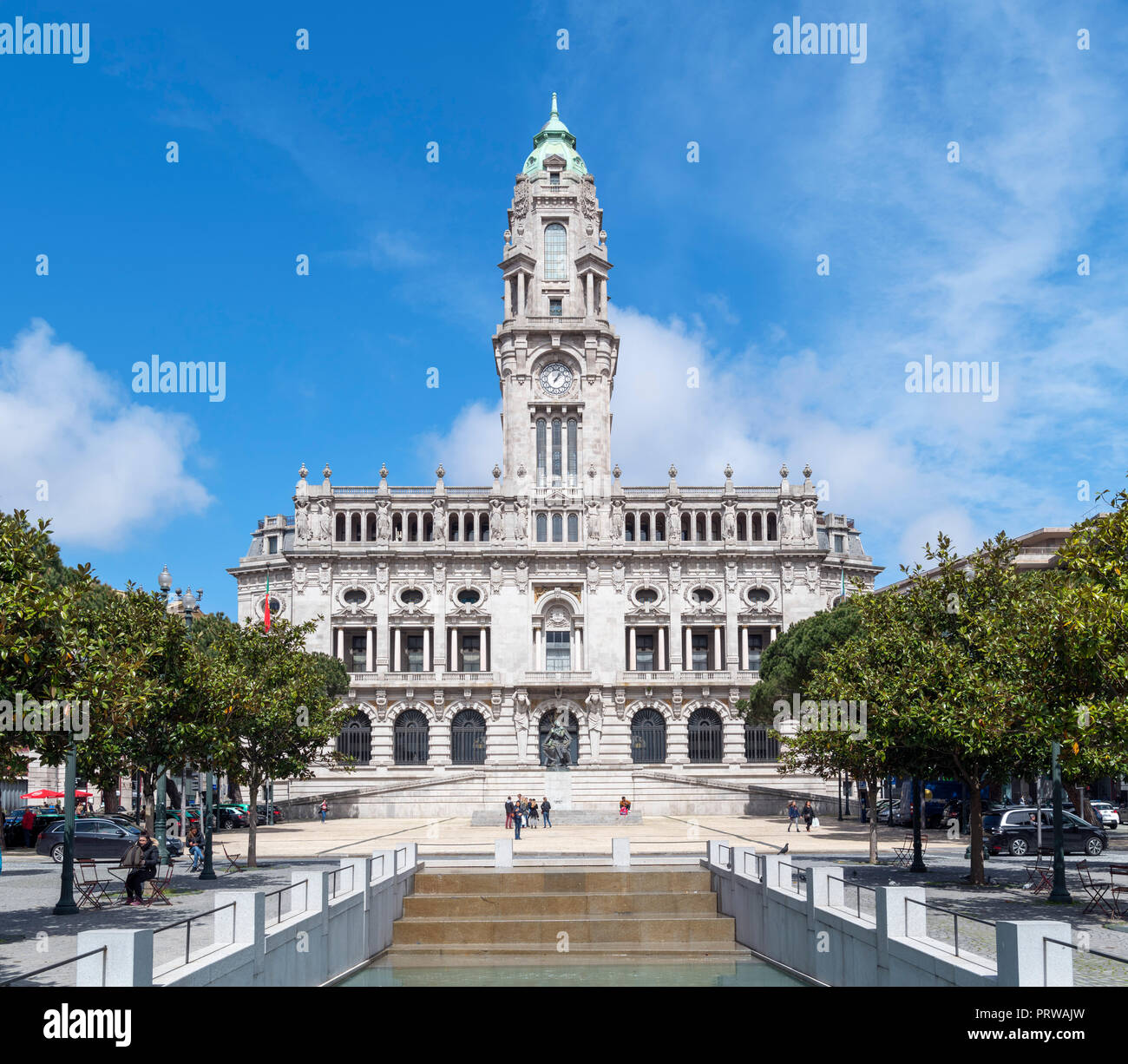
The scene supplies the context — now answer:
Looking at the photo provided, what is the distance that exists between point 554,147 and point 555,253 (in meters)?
9.58

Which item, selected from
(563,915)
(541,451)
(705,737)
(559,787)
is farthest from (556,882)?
(541,451)

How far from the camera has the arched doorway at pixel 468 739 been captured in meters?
82.2

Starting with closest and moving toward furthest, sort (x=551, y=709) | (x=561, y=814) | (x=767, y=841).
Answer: (x=767, y=841) → (x=561, y=814) → (x=551, y=709)

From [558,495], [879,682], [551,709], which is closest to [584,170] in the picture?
[558,495]

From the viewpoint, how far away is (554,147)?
9431 cm

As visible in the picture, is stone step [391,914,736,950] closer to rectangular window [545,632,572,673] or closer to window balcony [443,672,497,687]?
window balcony [443,672,497,687]

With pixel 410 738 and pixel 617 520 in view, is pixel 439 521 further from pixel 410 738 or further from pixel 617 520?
pixel 410 738

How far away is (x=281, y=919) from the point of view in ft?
69.8

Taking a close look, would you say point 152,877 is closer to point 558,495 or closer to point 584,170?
point 558,495

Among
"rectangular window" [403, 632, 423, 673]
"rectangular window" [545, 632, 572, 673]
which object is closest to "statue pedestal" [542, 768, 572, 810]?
"rectangular window" [545, 632, 572, 673]

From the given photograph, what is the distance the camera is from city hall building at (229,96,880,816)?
81812 millimetres

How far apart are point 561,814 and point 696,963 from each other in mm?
→ 35508

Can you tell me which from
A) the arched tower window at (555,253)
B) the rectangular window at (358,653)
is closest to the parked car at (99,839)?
the rectangular window at (358,653)
